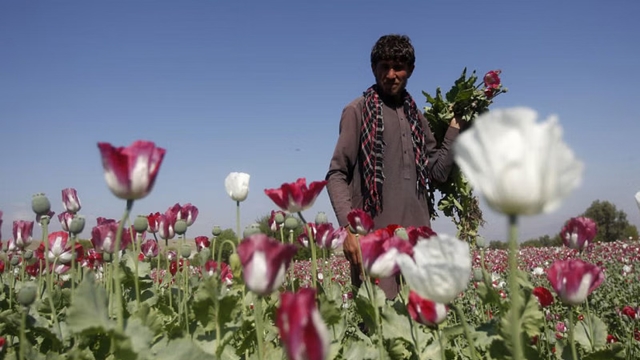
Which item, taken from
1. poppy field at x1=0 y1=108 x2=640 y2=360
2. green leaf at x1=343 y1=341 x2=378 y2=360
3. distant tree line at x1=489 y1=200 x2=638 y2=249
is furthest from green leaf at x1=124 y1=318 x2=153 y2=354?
distant tree line at x1=489 y1=200 x2=638 y2=249

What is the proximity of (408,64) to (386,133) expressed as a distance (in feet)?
1.63

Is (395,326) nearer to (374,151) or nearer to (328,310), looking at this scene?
(328,310)

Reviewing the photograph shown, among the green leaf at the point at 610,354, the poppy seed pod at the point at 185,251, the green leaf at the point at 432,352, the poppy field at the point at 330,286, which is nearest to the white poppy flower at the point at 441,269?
the poppy field at the point at 330,286

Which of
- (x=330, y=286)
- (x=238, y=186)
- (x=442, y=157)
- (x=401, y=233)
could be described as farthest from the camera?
(x=442, y=157)

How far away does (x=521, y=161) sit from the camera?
665 millimetres

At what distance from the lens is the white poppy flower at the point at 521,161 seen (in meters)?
0.66

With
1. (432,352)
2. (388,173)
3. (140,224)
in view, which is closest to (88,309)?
(140,224)

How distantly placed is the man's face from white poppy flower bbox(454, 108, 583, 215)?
104 inches

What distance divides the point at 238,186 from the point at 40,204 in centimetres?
72

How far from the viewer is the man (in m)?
3.14

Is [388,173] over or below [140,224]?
Result: over

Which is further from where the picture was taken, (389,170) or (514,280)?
(389,170)

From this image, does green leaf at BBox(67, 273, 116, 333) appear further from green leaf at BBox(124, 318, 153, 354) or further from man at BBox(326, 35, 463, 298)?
man at BBox(326, 35, 463, 298)

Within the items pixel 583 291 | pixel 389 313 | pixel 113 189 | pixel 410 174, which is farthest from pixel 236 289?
pixel 410 174
